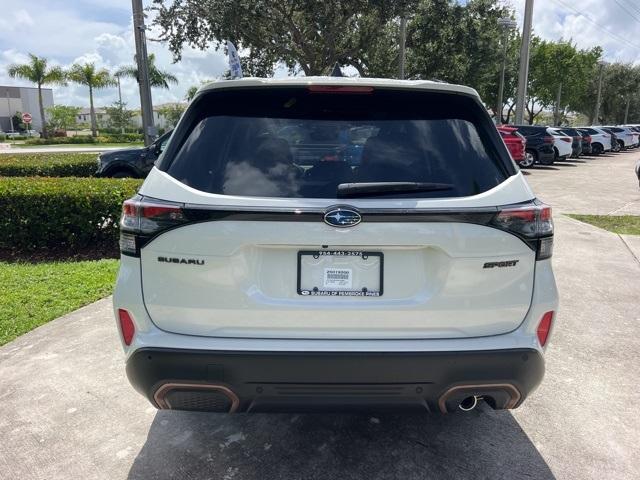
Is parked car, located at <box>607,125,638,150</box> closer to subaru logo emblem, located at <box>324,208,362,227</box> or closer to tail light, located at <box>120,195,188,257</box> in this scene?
subaru logo emblem, located at <box>324,208,362,227</box>

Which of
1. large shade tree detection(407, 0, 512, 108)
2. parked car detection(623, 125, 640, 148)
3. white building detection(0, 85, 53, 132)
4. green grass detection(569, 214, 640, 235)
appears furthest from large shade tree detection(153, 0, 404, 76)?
white building detection(0, 85, 53, 132)

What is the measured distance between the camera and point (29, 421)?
10.0ft

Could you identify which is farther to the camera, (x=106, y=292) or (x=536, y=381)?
(x=106, y=292)

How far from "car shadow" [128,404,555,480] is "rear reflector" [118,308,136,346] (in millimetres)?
808

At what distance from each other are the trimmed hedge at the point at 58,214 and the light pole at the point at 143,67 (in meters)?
7.61

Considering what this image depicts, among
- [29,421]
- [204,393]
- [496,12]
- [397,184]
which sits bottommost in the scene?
[29,421]

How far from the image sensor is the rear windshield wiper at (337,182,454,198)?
2123 millimetres

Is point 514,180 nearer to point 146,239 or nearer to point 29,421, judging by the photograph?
point 146,239

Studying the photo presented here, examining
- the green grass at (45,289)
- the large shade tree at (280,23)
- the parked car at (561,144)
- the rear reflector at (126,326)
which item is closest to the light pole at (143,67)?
the large shade tree at (280,23)

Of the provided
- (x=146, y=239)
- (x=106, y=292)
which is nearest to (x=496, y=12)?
(x=106, y=292)

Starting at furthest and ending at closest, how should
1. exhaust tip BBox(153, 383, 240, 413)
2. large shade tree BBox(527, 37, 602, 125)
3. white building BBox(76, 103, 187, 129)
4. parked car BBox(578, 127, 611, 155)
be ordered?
1. white building BBox(76, 103, 187, 129)
2. large shade tree BBox(527, 37, 602, 125)
3. parked car BBox(578, 127, 611, 155)
4. exhaust tip BBox(153, 383, 240, 413)

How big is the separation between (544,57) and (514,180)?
52766 mm

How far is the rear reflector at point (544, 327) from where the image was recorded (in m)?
2.27

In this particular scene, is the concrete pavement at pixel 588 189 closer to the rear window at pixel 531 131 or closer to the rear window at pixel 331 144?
the rear window at pixel 531 131
